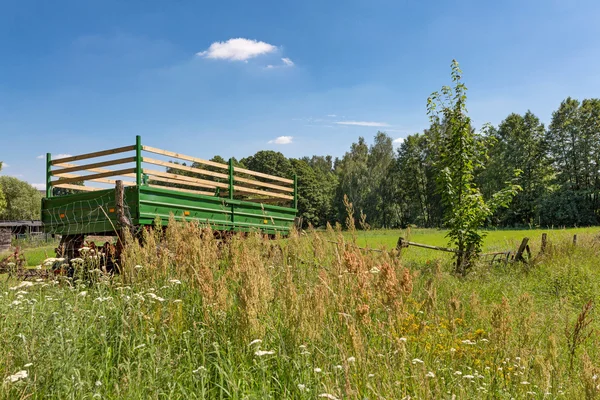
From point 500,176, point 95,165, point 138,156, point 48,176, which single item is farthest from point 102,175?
point 500,176

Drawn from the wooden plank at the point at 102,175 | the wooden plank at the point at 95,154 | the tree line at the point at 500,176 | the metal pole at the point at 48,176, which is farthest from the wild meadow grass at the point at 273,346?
the tree line at the point at 500,176

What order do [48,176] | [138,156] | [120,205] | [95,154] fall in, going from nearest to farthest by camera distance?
1. [120,205]
2. [138,156]
3. [95,154]
4. [48,176]

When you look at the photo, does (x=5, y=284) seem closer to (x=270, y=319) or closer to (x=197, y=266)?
(x=197, y=266)

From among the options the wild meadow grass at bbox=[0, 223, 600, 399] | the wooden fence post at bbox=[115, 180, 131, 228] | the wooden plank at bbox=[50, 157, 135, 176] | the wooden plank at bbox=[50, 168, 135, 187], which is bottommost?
the wild meadow grass at bbox=[0, 223, 600, 399]

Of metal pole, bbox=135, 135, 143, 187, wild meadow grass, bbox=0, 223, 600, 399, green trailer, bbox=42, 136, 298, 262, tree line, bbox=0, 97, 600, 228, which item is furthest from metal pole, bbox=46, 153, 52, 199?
tree line, bbox=0, 97, 600, 228

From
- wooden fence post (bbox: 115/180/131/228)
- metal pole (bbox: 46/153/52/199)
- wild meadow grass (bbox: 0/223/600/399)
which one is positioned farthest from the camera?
metal pole (bbox: 46/153/52/199)

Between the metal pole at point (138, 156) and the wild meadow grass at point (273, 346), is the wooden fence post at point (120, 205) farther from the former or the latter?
the wild meadow grass at point (273, 346)

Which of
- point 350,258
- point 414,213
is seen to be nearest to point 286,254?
point 350,258

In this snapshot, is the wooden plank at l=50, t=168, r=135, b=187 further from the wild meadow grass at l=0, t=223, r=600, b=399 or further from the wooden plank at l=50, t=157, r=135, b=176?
the wild meadow grass at l=0, t=223, r=600, b=399

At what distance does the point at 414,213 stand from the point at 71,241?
5398 centimetres

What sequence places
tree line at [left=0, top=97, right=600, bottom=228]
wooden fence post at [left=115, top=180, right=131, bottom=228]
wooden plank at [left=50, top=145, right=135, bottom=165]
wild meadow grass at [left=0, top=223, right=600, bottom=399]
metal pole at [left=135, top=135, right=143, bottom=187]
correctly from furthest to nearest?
1. tree line at [left=0, top=97, right=600, bottom=228]
2. wooden plank at [left=50, top=145, right=135, bottom=165]
3. metal pole at [left=135, top=135, right=143, bottom=187]
4. wooden fence post at [left=115, top=180, right=131, bottom=228]
5. wild meadow grass at [left=0, top=223, right=600, bottom=399]

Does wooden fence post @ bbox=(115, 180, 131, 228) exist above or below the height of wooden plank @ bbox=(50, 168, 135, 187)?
below

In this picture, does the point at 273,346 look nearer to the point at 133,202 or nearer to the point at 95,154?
the point at 133,202

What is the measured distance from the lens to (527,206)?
161 feet
